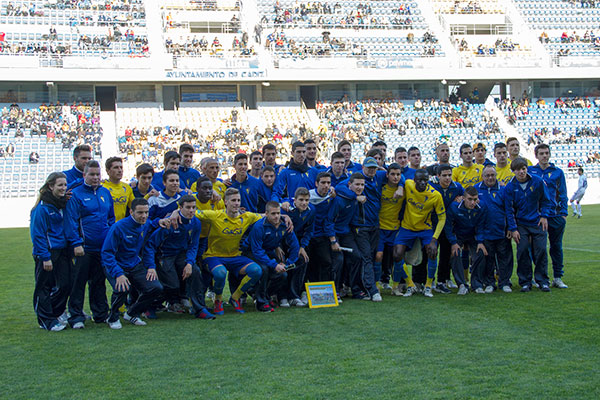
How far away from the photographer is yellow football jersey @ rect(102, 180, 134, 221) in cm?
877

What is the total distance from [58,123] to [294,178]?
1096 inches

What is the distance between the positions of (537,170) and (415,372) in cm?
540

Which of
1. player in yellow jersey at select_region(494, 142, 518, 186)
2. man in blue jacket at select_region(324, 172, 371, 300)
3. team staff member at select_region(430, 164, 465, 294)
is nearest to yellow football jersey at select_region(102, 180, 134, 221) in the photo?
man in blue jacket at select_region(324, 172, 371, 300)

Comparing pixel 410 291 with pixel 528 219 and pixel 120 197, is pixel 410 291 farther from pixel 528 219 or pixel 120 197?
pixel 120 197

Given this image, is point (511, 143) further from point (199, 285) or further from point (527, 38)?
point (527, 38)

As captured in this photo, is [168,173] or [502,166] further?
[502,166]

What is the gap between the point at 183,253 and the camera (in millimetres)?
8656

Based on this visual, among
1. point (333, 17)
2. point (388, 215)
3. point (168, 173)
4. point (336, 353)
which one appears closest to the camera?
point (336, 353)

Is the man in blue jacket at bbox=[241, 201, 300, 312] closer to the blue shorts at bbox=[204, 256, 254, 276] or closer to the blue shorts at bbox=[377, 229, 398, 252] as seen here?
the blue shorts at bbox=[204, 256, 254, 276]

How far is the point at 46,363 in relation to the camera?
6387 millimetres

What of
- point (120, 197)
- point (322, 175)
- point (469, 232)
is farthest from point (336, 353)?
point (469, 232)

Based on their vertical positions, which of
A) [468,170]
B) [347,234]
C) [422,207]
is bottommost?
[347,234]

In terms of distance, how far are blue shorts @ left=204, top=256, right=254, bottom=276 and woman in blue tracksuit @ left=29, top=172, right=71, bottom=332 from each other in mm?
1728

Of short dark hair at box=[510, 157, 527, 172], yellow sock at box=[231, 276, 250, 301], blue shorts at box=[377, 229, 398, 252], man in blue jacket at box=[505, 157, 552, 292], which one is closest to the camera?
yellow sock at box=[231, 276, 250, 301]
